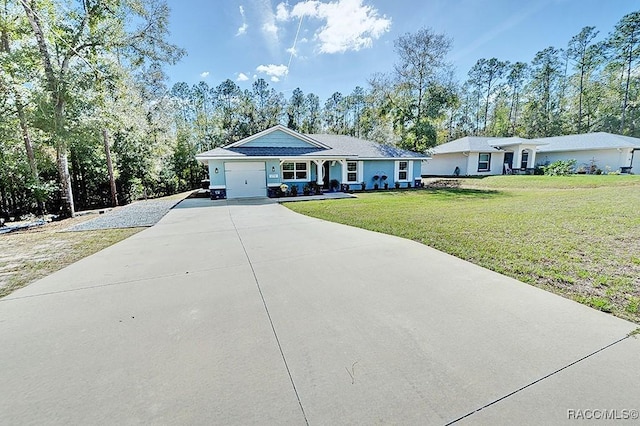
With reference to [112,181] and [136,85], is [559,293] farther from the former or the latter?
[136,85]

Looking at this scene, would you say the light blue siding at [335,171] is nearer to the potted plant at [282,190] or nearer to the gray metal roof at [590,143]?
the potted plant at [282,190]

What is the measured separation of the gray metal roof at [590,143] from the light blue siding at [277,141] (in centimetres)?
2372

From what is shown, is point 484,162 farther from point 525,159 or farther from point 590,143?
point 590,143

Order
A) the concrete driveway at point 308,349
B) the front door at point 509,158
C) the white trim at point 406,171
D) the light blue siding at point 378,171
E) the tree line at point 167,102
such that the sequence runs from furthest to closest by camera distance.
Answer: the front door at point 509,158 < the white trim at point 406,171 < the light blue siding at point 378,171 < the tree line at point 167,102 < the concrete driveway at point 308,349

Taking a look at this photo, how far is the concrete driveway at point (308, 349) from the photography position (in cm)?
185

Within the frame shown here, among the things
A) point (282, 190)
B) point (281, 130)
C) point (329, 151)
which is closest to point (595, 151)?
point (329, 151)

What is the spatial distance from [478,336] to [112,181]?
707 inches

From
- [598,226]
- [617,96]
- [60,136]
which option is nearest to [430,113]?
[598,226]

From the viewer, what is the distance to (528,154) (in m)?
25.3

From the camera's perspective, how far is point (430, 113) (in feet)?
75.4

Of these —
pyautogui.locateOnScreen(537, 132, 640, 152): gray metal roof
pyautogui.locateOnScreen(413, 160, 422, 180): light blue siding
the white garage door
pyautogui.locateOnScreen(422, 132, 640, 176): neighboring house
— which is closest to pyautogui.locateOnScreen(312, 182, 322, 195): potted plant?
the white garage door

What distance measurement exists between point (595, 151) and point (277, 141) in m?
26.1

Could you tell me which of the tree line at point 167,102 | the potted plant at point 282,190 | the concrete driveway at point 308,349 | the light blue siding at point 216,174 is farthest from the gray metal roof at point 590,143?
the light blue siding at point 216,174

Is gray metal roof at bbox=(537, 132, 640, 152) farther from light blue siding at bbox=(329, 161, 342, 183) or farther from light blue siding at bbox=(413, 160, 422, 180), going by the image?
light blue siding at bbox=(329, 161, 342, 183)
